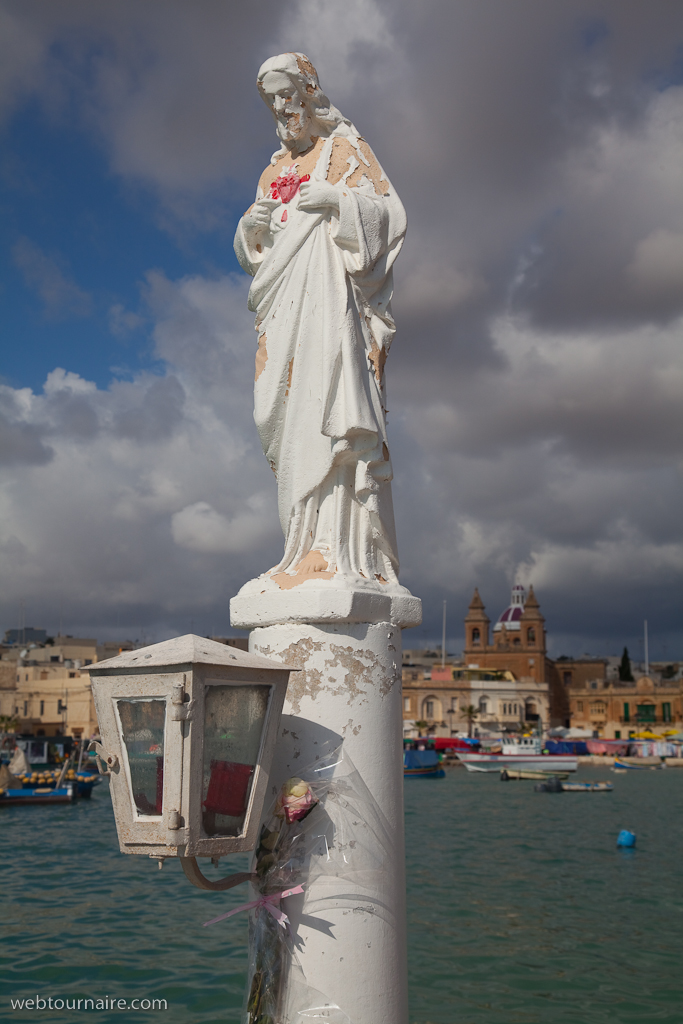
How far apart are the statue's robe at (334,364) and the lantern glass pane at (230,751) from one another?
2.37 feet

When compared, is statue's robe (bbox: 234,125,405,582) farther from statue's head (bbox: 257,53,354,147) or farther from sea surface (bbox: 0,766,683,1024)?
sea surface (bbox: 0,766,683,1024)

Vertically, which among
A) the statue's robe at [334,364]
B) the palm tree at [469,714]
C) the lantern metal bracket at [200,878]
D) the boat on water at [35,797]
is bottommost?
the boat on water at [35,797]

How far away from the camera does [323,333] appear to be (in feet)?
11.8

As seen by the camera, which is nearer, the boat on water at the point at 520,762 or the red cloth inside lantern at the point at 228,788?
the red cloth inside lantern at the point at 228,788

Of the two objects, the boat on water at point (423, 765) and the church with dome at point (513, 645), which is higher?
the church with dome at point (513, 645)

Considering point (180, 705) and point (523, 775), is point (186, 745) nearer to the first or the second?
point (180, 705)

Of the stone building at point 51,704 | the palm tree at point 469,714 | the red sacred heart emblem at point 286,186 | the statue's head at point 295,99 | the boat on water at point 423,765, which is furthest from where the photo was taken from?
the palm tree at point 469,714

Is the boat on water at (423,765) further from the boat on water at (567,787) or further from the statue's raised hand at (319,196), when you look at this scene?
the statue's raised hand at (319,196)

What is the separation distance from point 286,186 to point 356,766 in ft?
8.40

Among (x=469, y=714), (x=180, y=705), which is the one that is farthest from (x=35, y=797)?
(x=469, y=714)

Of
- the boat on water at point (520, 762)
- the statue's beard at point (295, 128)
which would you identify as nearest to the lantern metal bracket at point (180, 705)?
the statue's beard at point (295, 128)

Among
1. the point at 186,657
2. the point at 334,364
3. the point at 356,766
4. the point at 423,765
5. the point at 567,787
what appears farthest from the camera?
the point at 423,765

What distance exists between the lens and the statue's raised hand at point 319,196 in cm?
366

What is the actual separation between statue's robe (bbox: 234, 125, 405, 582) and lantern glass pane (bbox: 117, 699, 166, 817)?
945 mm
